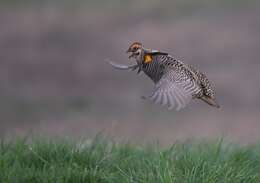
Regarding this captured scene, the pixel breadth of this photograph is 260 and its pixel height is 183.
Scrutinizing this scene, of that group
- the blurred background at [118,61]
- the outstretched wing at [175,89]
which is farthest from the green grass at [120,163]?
the blurred background at [118,61]

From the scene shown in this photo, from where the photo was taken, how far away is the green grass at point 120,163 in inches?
259

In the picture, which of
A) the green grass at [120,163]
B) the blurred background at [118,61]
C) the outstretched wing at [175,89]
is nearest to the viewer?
the green grass at [120,163]

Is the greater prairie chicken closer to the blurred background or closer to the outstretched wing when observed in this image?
the outstretched wing

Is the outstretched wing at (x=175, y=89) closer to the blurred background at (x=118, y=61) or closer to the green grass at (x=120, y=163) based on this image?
the green grass at (x=120, y=163)

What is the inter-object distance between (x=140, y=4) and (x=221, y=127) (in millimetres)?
5488

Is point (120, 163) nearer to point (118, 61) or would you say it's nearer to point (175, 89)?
point (175, 89)

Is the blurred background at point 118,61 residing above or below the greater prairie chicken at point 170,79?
below

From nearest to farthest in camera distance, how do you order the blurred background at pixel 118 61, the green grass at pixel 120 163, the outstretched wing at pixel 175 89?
the green grass at pixel 120 163
the outstretched wing at pixel 175 89
the blurred background at pixel 118 61

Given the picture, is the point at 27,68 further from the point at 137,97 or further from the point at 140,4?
the point at 140,4

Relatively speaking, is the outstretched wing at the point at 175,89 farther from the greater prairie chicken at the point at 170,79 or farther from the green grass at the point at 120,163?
the green grass at the point at 120,163

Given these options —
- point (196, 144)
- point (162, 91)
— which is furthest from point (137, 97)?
point (162, 91)

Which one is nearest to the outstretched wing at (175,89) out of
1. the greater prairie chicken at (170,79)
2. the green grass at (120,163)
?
the greater prairie chicken at (170,79)

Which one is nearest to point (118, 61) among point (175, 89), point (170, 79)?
point (170, 79)

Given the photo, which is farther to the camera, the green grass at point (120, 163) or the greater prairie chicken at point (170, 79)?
the greater prairie chicken at point (170, 79)
